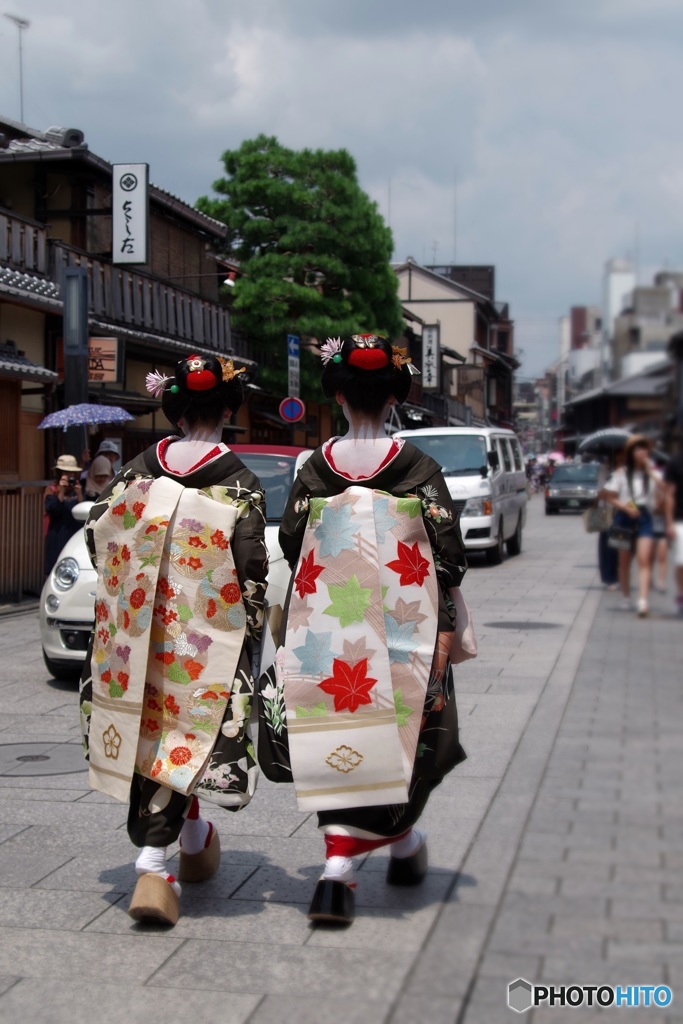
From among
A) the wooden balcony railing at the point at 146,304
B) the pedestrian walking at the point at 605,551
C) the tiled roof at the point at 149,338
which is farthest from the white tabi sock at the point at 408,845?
the wooden balcony railing at the point at 146,304

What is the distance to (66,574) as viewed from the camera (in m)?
8.01

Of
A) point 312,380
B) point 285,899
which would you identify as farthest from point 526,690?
point 312,380

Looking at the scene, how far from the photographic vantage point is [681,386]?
3.68 feet

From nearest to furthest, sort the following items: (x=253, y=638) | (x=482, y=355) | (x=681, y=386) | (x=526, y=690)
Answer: (x=681, y=386), (x=482, y=355), (x=253, y=638), (x=526, y=690)

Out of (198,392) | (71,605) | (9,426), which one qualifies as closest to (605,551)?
(198,392)

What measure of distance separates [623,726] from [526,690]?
18.6ft

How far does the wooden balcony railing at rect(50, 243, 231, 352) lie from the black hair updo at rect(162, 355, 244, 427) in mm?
10648

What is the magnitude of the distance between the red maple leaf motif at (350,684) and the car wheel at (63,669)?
15.3 feet

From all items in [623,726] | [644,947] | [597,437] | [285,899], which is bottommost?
[285,899]

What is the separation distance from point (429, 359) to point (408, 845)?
36.7 m

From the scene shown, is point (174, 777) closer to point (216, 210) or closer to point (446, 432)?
point (446, 432)

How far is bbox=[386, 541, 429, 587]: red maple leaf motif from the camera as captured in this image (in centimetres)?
348

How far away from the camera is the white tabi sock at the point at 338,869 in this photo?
347 centimetres

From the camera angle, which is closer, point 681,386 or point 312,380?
point 681,386
